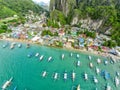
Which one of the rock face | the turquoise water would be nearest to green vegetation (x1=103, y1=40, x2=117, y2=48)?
the turquoise water

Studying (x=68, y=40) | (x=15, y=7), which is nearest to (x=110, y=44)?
(x=68, y=40)

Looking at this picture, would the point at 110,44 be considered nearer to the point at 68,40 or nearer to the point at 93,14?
the point at 68,40

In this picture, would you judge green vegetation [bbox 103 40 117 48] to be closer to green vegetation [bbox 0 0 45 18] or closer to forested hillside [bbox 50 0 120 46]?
forested hillside [bbox 50 0 120 46]


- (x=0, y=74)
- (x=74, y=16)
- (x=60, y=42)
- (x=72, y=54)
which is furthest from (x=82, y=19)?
(x=0, y=74)

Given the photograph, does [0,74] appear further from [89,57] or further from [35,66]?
[89,57]

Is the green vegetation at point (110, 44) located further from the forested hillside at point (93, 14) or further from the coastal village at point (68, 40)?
the forested hillside at point (93, 14)

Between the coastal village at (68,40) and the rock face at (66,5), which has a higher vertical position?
the rock face at (66,5)

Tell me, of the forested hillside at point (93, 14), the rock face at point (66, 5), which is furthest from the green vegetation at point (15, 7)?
the rock face at point (66, 5)

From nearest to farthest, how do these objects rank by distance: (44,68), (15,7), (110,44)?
(44,68) < (110,44) < (15,7)
